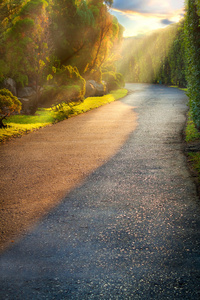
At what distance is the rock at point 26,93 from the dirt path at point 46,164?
379 centimetres

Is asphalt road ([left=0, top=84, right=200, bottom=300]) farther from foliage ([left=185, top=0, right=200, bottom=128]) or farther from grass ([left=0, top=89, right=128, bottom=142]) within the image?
grass ([left=0, top=89, right=128, bottom=142])

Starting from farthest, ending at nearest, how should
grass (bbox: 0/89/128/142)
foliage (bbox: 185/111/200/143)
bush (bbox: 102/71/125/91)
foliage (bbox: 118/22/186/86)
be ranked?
foliage (bbox: 118/22/186/86)
bush (bbox: 102/71/125/91)
grass (bbox: 0/89/128/142)
foliage (bbox: 185/111/200/143)

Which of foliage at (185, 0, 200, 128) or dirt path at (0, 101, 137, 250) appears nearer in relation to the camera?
dirt path at (0, 101, 137, 250)

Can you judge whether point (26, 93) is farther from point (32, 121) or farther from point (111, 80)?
point (111, 80)

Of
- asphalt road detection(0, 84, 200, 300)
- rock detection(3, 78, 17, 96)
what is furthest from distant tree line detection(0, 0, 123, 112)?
asphalt road detection(0, 84, 200, 300)

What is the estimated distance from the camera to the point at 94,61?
20516 mm

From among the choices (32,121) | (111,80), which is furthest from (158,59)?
(32,121)

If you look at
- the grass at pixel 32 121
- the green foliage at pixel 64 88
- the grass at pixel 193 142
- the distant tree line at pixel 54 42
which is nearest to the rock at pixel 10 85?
the distant tree line at pixel 54 42

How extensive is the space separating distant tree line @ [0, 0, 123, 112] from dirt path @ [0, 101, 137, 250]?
3.85 m

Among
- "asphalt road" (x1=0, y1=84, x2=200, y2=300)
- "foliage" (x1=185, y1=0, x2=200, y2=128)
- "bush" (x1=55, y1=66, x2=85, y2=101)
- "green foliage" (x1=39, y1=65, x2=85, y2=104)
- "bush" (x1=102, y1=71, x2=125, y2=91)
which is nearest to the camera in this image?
"asphalt road" (x1=0, y1=84, x2=200, y2=300)

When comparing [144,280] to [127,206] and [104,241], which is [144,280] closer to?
[104,241]

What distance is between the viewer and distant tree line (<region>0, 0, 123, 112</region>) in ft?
38.5

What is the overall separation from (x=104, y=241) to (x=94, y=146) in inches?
173

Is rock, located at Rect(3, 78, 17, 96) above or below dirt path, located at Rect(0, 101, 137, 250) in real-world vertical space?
above
